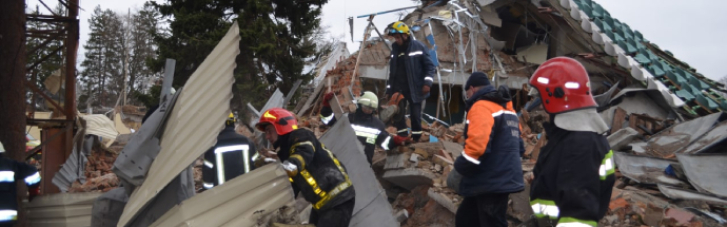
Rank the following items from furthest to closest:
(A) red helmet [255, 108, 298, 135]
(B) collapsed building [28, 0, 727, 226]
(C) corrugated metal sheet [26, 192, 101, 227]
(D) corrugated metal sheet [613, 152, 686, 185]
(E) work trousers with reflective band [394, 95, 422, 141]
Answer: (E) work trousers with reflective band [394, 95, 422, 141]
(D) corrugated metal sheet [613, 152, 686, 185]
(A) red helmet [255, 108, 298, 135]
(C) corrugated metal sheet [26, 192, 101, 227]
(B) collapsed building [28, 0, 727, 226]

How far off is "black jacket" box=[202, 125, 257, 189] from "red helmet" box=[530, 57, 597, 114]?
3.87 m

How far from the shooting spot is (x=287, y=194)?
9.43 ft

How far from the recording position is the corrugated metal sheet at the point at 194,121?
8.43 feet

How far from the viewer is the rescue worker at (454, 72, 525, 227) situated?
4051 millimetres

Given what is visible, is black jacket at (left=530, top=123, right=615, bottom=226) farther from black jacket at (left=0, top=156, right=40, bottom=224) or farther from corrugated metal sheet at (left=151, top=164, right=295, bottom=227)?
black jacket at (left=0, top=156, right=40, bottom=224)

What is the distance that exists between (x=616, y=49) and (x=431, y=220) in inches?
246

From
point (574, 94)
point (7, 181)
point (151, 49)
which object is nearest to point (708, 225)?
point (574, 94)

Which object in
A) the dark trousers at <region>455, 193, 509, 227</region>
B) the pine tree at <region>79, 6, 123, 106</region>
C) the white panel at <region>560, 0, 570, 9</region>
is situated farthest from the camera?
the pine tree at <region>79, 6, 123, 106</region>

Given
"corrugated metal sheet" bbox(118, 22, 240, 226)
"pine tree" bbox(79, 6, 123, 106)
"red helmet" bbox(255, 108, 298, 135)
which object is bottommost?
"pine tree" bbox(79, 6, 123, 106)

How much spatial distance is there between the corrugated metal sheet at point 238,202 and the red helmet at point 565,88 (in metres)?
1.36

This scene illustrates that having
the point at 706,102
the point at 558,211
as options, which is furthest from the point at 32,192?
the point at 706,102

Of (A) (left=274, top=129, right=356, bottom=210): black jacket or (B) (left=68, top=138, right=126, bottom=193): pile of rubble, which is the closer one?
(A) (left=274, top=129, right=356, bottom=210): black jacket

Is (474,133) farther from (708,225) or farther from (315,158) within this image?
(708,225)

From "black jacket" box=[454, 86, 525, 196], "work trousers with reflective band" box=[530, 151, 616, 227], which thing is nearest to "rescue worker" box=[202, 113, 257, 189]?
"black jacket" box=[454, 86, 525, 196]
